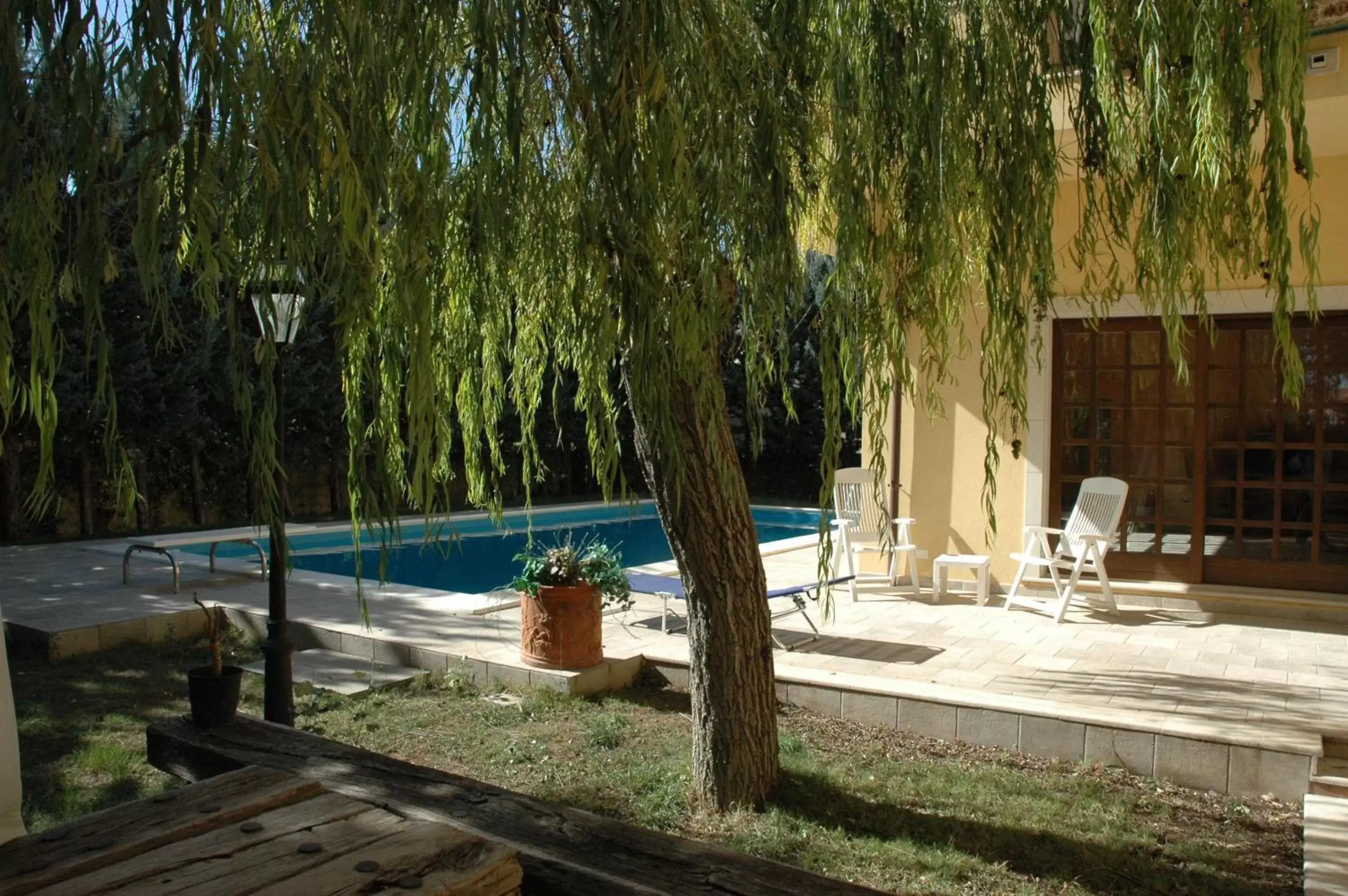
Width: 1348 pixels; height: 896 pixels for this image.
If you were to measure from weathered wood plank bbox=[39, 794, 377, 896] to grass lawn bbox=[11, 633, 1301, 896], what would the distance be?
1.96 meters

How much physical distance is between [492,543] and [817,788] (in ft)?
34.1

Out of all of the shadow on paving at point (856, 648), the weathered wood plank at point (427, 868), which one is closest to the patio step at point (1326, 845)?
the shadow on paving at point (856, 648)

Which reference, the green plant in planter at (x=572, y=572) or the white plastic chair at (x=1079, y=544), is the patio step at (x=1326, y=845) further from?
the green plant in planter at (x=572, y=572)

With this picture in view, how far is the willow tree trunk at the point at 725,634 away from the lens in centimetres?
400

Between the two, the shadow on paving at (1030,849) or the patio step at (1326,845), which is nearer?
the patio step at (1326,845)

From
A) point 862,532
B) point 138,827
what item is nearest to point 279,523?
point 138,827

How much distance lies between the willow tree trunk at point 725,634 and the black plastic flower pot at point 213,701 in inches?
63.2

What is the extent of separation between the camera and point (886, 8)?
2797 millimetres

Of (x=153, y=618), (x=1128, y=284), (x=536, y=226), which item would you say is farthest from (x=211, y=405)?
(x=536, y=226)

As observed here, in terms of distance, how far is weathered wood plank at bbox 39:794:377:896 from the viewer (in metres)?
1.77

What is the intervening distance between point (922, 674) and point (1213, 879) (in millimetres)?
2127

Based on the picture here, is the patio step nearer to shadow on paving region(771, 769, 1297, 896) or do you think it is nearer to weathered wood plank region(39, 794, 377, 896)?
shadow on paving region(771, 769, 1297, 896)

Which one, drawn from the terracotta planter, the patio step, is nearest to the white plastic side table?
the terracotta planter

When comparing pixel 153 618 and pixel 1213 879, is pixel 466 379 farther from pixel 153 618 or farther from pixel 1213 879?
pixel 153 618
